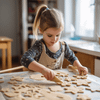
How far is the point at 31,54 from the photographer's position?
1001 millimetres

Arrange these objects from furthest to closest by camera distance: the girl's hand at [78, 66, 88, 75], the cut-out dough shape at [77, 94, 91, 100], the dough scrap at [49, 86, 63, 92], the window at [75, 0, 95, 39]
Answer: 1. the window at [75, 0, 95, 39]
2. the girl's hand at [78, 66, 88, 75]
3. the dough scrap at [49, 86, 63, 92]
4. the cut-out dough shape at [77, 94, 91, 100]

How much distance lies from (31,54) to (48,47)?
20cm

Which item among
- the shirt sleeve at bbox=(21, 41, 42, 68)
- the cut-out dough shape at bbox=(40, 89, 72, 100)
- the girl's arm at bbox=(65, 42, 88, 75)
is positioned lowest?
the cut-out dough shape at bbox=(40, 89, 72, 100)

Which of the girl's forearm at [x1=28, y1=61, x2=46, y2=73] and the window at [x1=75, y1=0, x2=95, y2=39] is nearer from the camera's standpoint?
the girl's forearm at [x1=28, y1=61, x2=46, y2=73]

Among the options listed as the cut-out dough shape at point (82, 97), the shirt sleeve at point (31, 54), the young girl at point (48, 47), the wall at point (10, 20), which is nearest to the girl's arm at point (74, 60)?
the young girl at point (48, 47)

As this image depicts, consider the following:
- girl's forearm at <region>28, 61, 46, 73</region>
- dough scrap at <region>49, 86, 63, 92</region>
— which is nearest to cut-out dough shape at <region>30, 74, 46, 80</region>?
girl's forearm at <region>28, 61, 46, 73</region>

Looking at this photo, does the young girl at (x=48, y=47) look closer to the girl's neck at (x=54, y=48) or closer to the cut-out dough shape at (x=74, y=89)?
the girl's neck at (x=54, y=48)

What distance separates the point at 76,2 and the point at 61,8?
0.35m

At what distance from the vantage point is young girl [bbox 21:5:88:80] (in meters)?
0.91

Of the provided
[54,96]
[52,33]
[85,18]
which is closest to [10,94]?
[54,96]

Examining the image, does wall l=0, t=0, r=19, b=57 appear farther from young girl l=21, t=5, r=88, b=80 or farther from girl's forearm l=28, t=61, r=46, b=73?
girl's forearm l=28, t=61, r=46, b=73

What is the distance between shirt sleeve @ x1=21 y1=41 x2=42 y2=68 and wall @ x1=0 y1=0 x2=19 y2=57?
2991 mm

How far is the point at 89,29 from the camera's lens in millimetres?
2553

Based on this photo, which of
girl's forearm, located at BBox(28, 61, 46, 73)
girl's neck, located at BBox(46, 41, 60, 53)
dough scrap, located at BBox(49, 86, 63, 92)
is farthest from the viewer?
girl's neck, located at BBox(46, 41, 60, 53)
